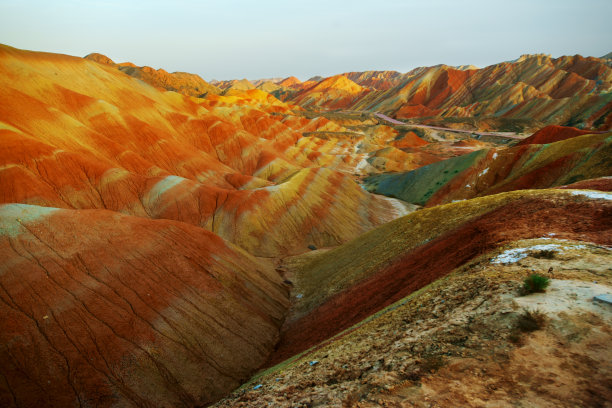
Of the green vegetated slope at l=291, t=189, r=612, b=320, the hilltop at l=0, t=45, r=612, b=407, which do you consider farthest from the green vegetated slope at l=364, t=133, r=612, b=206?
the green vegetated slope at l=291, t=189, r=612, b=320

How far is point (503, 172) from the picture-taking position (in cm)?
5078

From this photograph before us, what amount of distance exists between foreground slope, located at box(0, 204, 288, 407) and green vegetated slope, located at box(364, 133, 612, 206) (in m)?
35.7

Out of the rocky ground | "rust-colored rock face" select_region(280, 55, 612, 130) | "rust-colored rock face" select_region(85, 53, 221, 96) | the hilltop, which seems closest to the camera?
the rocky ground

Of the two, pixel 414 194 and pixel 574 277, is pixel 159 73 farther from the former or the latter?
pixel 574 277

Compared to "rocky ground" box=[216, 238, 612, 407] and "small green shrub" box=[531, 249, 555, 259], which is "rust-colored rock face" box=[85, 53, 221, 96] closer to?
"rocky ground" box=[216, 238, 612, 407]

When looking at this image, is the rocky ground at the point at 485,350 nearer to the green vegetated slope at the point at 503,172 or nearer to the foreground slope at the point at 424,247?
the foreground slope at the point at 424,247

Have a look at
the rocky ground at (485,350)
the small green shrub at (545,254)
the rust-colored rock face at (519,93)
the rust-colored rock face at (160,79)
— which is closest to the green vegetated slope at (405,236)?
the small green shrub at (545,254)

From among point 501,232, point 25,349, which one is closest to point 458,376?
point 501,232

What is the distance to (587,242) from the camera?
1086cm

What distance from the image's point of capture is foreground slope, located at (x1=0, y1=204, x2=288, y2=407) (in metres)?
13.8

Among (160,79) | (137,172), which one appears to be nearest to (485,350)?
(137,172)

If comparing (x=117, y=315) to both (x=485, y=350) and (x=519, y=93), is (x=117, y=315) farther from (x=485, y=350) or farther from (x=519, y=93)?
(x=519, y=93)

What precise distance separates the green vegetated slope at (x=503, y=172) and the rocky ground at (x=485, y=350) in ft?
101

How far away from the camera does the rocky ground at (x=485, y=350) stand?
576 cm
